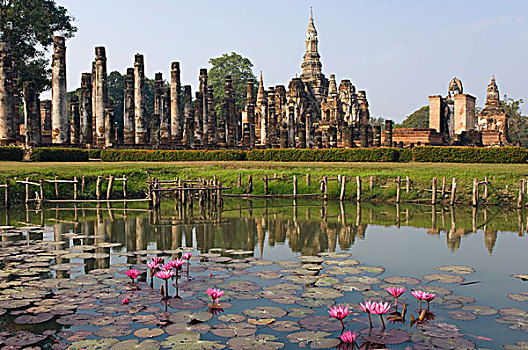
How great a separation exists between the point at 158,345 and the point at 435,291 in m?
3.97

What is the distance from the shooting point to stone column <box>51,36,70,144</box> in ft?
88.3

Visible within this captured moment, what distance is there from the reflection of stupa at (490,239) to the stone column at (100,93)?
22036 millimetres

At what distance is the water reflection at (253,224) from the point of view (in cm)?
1156

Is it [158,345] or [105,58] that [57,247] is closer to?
[158,345]

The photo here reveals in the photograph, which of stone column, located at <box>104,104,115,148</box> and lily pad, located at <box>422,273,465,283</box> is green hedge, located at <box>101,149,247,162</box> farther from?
lily pad, located at <box>422,273,465,283</box>


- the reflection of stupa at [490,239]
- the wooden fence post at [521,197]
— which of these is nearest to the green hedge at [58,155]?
the reflection of stupa at [490,239]

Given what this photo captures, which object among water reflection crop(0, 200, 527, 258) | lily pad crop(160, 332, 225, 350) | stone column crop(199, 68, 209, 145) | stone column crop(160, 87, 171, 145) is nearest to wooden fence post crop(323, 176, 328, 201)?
water reflection crop(0, 200, 527, 258)

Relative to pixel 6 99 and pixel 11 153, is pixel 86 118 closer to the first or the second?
pixel 6 99

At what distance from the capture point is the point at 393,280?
778cm

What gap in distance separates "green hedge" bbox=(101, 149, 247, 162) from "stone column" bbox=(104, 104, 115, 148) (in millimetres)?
1837

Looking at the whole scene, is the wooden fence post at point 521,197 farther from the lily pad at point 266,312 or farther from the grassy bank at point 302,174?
the lily pad at point 266,312

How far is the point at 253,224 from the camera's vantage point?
47.9 feet

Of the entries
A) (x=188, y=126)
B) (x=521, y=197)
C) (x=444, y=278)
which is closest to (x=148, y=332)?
(x=444, y=278)

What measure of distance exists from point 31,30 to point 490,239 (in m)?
31.4
